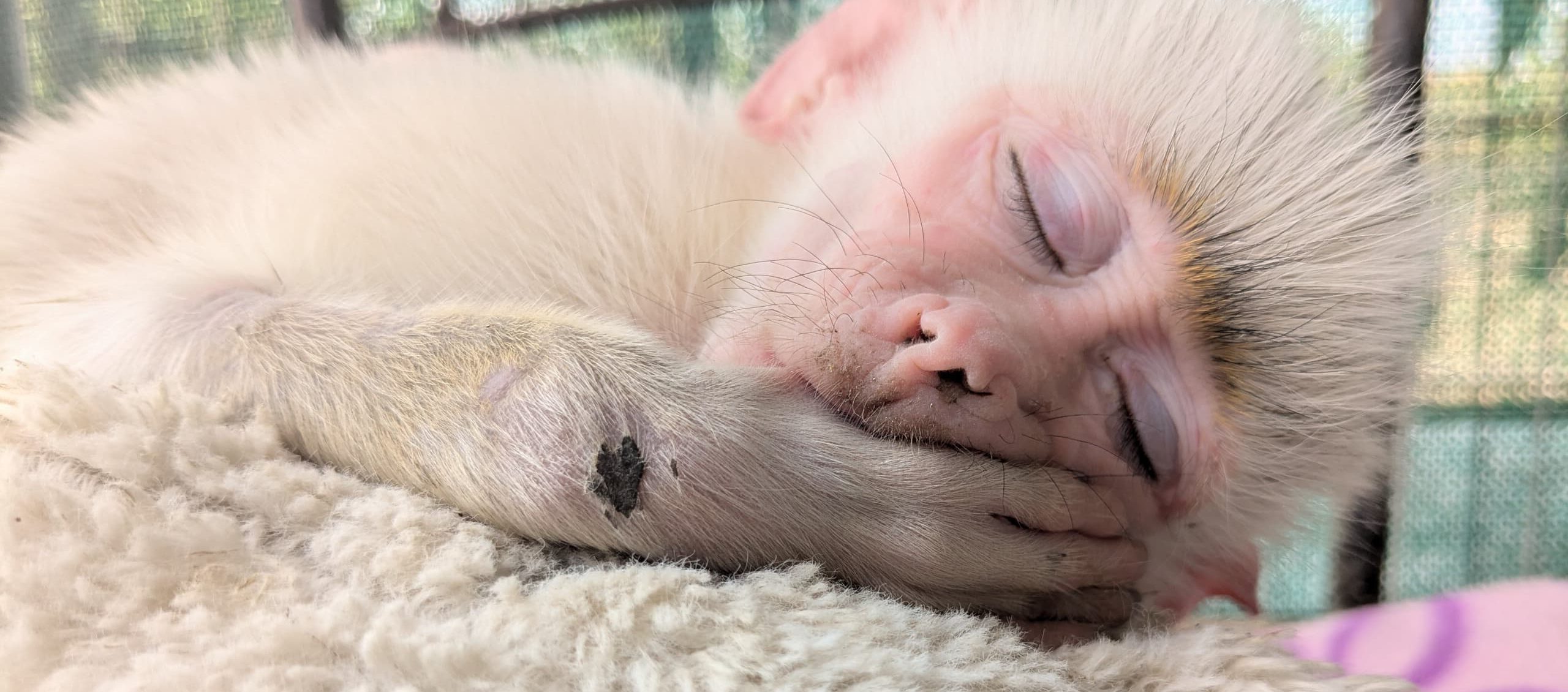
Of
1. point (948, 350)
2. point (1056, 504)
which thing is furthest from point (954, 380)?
point (1056, 504)

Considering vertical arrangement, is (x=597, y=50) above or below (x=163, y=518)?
above

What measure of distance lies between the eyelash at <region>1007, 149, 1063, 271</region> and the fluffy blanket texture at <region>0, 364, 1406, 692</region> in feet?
1.33

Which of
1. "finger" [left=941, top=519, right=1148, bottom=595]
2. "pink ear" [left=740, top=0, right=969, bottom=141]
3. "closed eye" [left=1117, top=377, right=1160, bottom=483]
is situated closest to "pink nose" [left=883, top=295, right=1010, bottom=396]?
"finger" [left=941, top=519, right=1148, bottom=595]

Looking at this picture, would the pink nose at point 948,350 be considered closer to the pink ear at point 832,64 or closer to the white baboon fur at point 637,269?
the white baboon fur at point 637,269

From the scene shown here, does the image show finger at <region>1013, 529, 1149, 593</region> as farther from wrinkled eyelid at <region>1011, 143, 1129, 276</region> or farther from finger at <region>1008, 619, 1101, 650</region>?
wrinkled eyelid at <region>1011, 143, 1129, 276</region>

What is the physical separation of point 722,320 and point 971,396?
27 centimetres

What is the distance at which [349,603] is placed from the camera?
0.54 metres

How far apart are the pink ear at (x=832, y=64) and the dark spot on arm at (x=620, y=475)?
0.70 metres

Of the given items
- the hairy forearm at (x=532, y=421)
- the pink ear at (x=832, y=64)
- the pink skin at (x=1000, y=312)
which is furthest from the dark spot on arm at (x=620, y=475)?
the pink ear at (x=832, y=64)

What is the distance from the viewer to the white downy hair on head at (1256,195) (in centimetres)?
97

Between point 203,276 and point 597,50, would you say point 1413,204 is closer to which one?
point 203,276

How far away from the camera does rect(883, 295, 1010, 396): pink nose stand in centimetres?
75

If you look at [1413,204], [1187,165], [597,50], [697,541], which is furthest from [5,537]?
[597,50]

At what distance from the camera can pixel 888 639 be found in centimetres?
58
